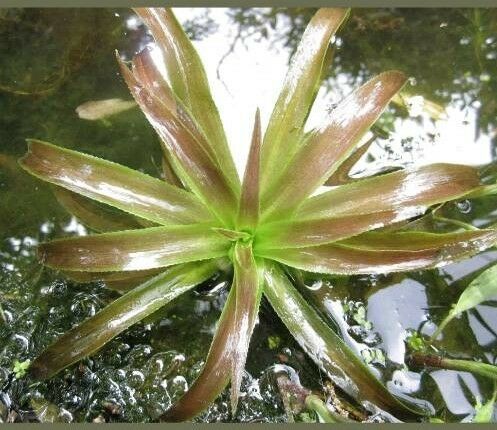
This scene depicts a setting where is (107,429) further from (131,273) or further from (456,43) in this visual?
(456,43)

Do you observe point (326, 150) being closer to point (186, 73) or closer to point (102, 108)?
point (186, 73)

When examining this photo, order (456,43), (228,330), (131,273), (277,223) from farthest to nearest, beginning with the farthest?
1. (456,43)
2. (131,273)
3. (277,223)
4. (228,330)

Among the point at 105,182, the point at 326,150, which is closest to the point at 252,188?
the point at 326,150

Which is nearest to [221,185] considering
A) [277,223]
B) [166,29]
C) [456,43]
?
[277,223]

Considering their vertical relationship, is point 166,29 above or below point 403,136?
above

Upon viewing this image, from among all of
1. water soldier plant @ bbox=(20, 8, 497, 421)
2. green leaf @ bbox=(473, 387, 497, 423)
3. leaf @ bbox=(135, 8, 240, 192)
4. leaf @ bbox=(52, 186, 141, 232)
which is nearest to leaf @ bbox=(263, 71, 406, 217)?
Answer: water soldier plant @ bbox=(20, 8, 497, 421)

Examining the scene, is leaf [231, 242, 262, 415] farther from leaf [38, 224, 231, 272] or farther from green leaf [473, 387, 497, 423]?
green leaf [473, 387, 497, 423]

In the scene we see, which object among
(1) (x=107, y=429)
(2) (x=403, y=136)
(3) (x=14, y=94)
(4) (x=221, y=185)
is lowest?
(1) (x=107, y=429)
